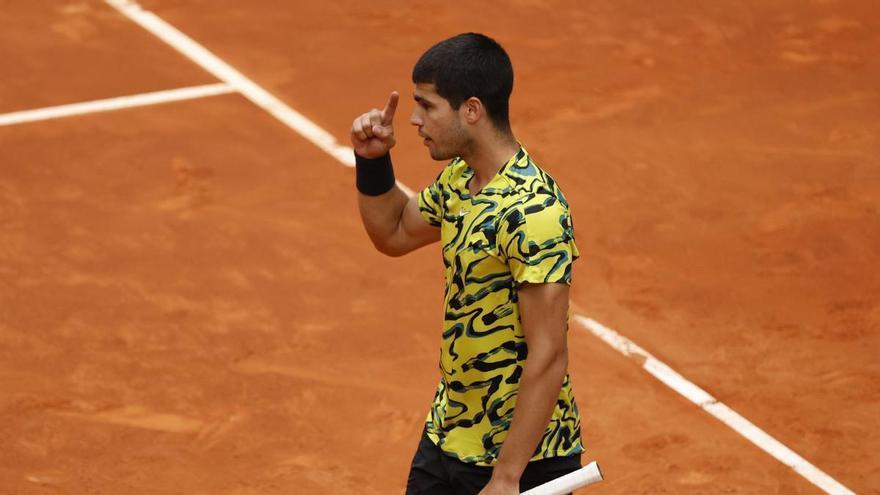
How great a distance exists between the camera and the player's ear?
478 cm

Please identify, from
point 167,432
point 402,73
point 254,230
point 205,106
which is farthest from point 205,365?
point 402,73

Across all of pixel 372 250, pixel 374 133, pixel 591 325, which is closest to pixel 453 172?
pixel 374 133

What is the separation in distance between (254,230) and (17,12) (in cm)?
424

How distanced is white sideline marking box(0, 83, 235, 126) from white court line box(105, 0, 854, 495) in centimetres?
21

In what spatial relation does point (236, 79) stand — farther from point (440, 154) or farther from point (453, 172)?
point (440, 154)

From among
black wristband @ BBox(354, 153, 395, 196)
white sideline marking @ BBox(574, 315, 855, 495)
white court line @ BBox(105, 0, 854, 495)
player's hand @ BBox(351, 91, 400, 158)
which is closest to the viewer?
player's hand @ BBox(351, 91, 400, 158)

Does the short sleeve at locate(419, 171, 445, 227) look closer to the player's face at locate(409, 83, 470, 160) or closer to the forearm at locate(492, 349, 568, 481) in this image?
the player's face at locate(409, 83, 470, 160)

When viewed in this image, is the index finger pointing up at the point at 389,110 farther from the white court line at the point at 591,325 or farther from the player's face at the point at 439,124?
the white court line at the point at 591,325

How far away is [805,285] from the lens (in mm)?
9234

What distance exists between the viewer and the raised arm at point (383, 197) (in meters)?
5.14

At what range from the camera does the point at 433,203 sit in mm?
5184

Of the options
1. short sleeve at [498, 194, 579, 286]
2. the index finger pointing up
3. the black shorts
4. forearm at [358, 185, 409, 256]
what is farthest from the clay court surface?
short sleeve at [498, 194, 579, 286]

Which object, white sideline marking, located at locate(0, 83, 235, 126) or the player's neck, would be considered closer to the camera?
the player's neck

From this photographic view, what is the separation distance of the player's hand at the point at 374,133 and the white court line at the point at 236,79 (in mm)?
4723
